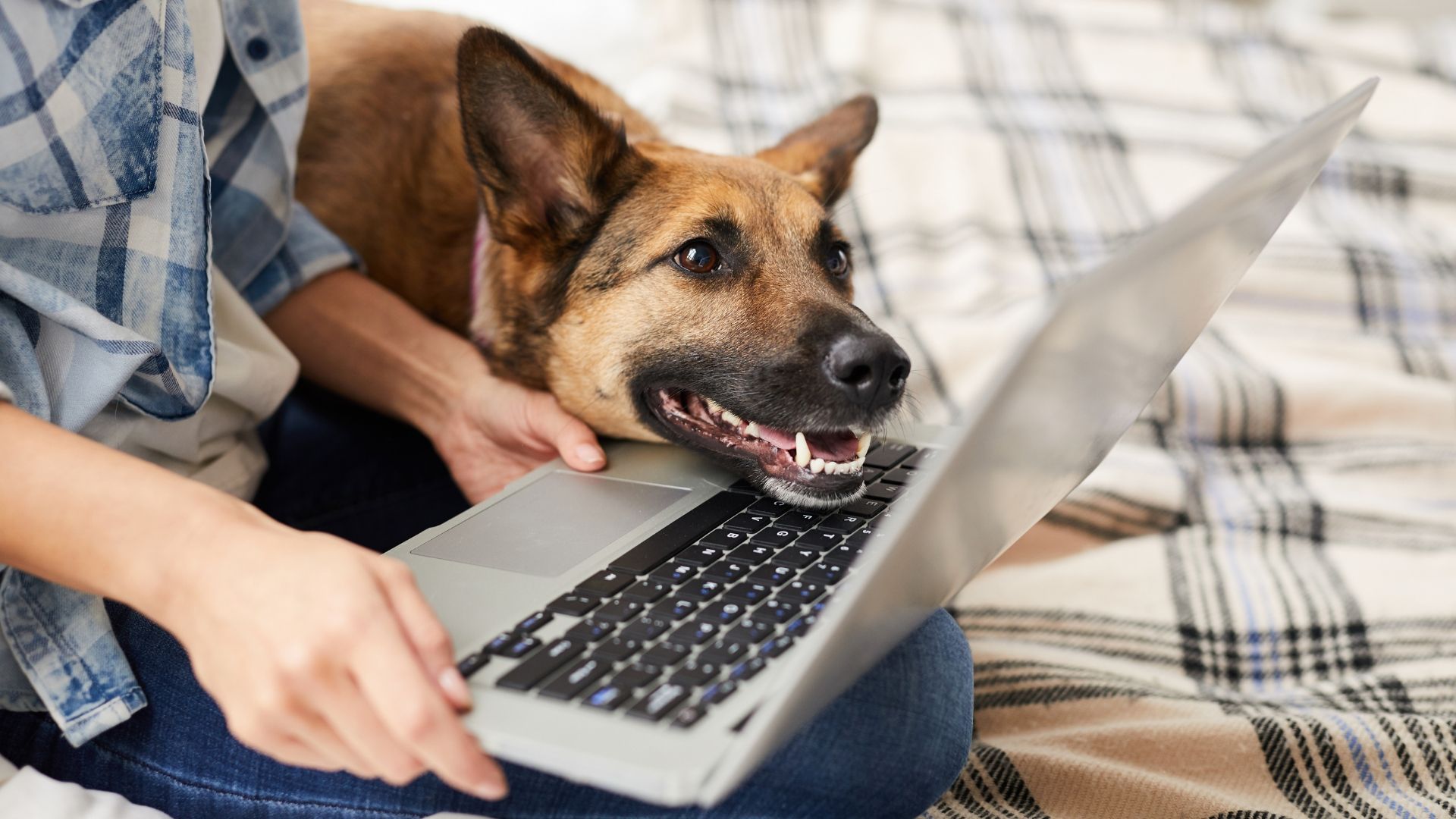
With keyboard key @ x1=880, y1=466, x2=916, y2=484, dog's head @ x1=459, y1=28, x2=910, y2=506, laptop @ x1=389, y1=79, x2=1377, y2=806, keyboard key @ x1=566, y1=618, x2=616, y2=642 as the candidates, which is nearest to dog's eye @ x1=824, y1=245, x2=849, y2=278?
dog's head @ x1=459, y1=28, x2=910, y2=506

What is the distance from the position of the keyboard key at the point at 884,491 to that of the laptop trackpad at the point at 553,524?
0.20 m

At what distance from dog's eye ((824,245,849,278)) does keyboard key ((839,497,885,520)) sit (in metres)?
0.44

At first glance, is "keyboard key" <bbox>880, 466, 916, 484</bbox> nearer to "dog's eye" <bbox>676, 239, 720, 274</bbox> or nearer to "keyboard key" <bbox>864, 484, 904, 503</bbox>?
"keyboard key" <bbox>864, 484, 904, 503</bbox>

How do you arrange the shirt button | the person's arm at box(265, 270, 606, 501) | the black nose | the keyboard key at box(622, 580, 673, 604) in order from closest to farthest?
1. the keyboard key at box(622, 580, 673, 604)
2. the black nose
3. the shirt button
4. the person's arm at box(265, 270, 606, 501)

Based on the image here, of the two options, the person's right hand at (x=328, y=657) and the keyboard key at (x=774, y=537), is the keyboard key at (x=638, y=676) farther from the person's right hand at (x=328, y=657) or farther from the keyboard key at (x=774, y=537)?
the keyboard key at (x=774, y=537)

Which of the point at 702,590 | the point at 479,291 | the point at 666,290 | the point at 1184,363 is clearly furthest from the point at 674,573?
the point at 1184,363

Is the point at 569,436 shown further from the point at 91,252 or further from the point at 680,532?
the point at 91,252

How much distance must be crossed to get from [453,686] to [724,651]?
199 mm

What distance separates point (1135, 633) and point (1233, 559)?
10.9 inches

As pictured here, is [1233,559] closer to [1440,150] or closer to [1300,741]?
[1300,741]

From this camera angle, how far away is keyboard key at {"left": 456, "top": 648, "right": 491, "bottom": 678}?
83 centimetres

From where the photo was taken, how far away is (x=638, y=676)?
2.68 ft

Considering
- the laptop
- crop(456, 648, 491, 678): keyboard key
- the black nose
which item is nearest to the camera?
the laptop

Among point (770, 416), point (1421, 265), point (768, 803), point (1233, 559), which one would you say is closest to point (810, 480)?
point (770, 416)
